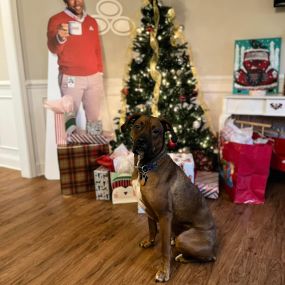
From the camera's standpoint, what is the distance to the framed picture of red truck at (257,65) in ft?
10.5

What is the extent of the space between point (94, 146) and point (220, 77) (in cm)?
166

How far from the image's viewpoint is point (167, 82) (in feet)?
10.4

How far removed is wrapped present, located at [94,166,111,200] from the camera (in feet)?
9.48

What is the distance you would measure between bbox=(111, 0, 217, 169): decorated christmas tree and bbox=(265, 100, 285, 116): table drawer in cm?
66

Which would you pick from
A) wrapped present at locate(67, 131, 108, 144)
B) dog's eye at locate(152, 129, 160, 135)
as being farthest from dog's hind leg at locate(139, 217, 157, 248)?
wrapped present at locate(67, 131, 108, 144)

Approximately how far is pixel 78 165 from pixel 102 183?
317 millimetres

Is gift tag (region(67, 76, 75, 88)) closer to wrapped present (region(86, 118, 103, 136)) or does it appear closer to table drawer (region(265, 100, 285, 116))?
wrapped present (region(86, 118, 103, 136))

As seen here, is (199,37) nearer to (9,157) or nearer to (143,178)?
(143,178)

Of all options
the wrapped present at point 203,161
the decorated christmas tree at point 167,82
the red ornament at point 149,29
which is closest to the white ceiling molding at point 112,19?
the decorated christmas tree at point 167,82

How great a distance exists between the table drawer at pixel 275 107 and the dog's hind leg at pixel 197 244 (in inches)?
58.6

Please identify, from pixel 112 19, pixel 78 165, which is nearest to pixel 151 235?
pixel 78 165

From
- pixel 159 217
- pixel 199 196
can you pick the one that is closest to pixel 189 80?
pixel 199 196

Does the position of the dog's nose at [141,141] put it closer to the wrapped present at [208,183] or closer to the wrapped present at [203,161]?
the wrapped present at [208,183]

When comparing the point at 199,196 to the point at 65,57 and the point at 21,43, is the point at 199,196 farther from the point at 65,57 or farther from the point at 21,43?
the point at 21,43
